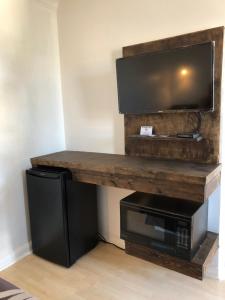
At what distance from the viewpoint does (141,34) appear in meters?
2.10

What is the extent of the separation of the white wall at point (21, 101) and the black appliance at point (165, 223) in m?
1.08

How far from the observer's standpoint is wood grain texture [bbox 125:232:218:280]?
1731mm

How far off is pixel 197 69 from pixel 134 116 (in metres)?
0.67

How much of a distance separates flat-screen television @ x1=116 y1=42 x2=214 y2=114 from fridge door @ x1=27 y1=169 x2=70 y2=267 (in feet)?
2.88

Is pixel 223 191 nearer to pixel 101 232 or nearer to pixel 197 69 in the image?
pixel 197 69

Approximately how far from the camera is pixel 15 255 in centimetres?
239

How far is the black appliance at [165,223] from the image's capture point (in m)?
1.69

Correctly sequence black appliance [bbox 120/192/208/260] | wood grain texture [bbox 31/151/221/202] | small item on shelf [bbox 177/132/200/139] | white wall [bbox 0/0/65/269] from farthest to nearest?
white wall [bbox 0/0/65/269]
small item on shelf [bbox 177/132/200/139]
black appliance [bbox 120/192/208/260]
wood grain texture [bbox 31/151/221/202]

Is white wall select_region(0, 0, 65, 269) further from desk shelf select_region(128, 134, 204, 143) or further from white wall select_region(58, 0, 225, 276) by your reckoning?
desk shelf select_region(128, 134, 204, 143)

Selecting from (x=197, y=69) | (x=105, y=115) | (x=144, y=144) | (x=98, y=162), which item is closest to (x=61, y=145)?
(x=105, y=115)

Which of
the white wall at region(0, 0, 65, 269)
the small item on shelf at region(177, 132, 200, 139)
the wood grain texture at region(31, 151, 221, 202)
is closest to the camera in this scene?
the wood grain texture at region(31, 151, 221, 202)

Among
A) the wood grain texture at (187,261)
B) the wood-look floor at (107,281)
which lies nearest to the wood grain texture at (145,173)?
the wood grain texture at (187,261)

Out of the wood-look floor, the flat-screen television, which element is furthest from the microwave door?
the flat-screen television

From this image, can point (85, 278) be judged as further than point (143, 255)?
Yes
